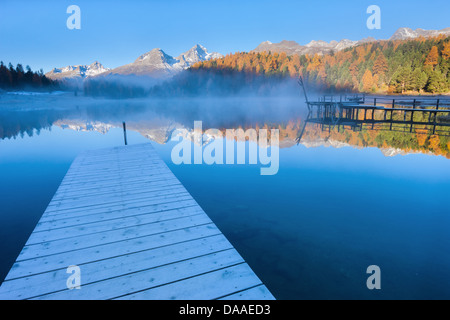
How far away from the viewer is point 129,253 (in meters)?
4.29

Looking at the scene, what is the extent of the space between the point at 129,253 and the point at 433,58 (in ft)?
359

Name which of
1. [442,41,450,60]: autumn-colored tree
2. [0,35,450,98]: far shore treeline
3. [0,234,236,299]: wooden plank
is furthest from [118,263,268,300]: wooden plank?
[442,41,450,60]: autumn-colored tree

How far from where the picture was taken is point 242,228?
22.2 feet

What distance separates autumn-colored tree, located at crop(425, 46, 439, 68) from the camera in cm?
8288

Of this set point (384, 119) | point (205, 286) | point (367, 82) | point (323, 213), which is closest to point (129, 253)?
point (205, 286)

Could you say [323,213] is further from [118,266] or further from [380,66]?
[380,66]

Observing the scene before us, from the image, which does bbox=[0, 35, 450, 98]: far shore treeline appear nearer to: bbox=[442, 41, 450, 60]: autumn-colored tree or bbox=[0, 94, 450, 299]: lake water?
bbox=[442, 41, 450, 60]: autumn-colored tree

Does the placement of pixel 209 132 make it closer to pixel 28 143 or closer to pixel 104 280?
pixel 28 143

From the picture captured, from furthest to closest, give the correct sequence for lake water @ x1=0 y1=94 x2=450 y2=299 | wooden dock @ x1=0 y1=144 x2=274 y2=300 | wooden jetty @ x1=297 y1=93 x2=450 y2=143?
1. wooden jetty @ x1=297 y1=93 x2=450 y2=143
2. lake water @ x1=0 y1=94 x2=450 y2=299
3. wooden dock @ x1=0 y1=144 x2=274 y2=300

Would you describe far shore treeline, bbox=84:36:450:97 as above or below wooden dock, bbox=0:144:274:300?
above

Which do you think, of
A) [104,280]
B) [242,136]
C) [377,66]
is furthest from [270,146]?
[377,66]

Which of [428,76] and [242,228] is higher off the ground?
[428,76]

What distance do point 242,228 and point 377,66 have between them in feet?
372

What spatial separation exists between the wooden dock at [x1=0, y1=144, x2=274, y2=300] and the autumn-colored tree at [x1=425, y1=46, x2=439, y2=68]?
342ft
